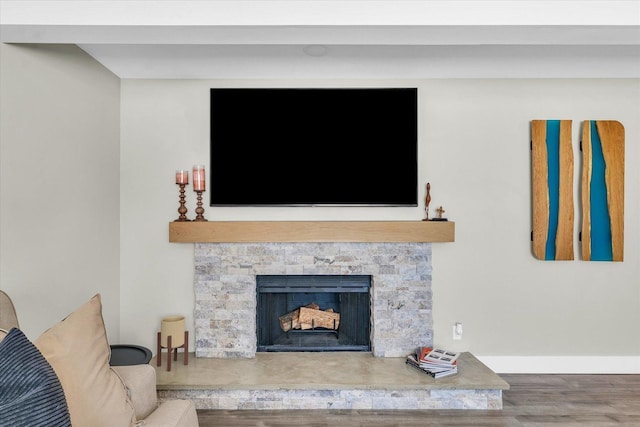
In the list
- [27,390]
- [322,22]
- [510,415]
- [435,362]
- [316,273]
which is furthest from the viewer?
[316,273]

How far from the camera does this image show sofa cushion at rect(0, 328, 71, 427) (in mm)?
1011

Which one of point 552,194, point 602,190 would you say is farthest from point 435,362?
point 602,190

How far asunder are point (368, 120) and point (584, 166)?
1.76 m

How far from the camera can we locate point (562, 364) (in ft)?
10.6

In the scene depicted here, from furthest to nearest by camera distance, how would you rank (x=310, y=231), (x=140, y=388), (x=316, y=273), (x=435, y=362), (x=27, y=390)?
(x=316, y=273) → (x=310, y=231) → (x=435, y=362) → (x=140, y=388) → (x=27, y=390)

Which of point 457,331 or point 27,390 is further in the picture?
point 457,331

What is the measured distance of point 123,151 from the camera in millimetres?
3211

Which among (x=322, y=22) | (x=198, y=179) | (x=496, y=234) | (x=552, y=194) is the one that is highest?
(x=322, y=22)

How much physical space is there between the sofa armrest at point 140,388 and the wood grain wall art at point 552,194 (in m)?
2.90

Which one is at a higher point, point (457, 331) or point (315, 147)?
point (315, 147)

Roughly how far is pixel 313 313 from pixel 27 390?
2.42m

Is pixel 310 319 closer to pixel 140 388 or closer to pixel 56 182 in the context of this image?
pixel 140 388

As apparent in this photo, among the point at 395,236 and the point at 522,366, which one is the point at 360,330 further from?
the point at 522,366

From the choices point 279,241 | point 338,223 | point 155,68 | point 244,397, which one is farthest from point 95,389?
point 155,68
